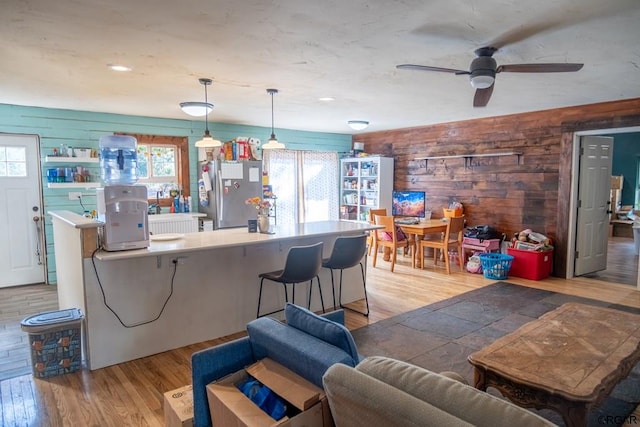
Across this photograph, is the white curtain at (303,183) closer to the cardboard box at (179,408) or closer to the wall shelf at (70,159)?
the wall shelf at (70,159)

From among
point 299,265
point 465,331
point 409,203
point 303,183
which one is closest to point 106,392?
point 299,265

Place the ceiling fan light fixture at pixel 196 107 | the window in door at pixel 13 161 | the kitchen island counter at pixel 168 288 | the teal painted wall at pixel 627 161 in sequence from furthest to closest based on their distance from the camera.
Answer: the teal painted wall at pixel 627 161 → the window in door at pixel 13 161 → the ceiling fan light fixture at pixel 196 107 → the kitchen island counter at pixel 168 288

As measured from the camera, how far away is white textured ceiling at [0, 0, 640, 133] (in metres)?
2.27

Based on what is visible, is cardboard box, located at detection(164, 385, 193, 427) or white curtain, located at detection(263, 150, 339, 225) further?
white curtain, located at detection(263, 150, 339, 225)

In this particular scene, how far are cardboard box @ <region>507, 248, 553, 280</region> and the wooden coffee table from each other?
307 centimetres

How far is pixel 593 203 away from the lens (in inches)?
225

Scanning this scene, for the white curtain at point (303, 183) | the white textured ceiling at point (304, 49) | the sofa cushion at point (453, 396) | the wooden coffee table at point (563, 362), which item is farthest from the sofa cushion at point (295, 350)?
the white curtain at point (303, 183)

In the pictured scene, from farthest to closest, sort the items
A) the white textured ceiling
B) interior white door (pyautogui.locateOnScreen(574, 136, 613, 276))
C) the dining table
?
the dining table → interior white door (pyautogui.locateOnScreen(574, 136, 613, 276)) → the white textured ceiling

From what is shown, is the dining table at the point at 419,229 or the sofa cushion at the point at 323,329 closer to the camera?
the sofa cushion at the point at 323,329

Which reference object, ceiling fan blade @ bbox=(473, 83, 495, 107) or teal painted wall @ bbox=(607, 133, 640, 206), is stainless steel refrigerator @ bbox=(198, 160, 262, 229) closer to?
ceiling fan blade @ bbox=(473, 83, 495, 107)

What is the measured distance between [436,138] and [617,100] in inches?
103

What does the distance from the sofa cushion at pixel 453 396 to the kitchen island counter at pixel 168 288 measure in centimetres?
209

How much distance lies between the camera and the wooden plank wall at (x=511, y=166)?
5.34 meters

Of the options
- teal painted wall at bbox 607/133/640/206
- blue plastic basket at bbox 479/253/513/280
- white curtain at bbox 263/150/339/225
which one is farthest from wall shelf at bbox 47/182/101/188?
teal painted wall at bbox 607/133/640/206
